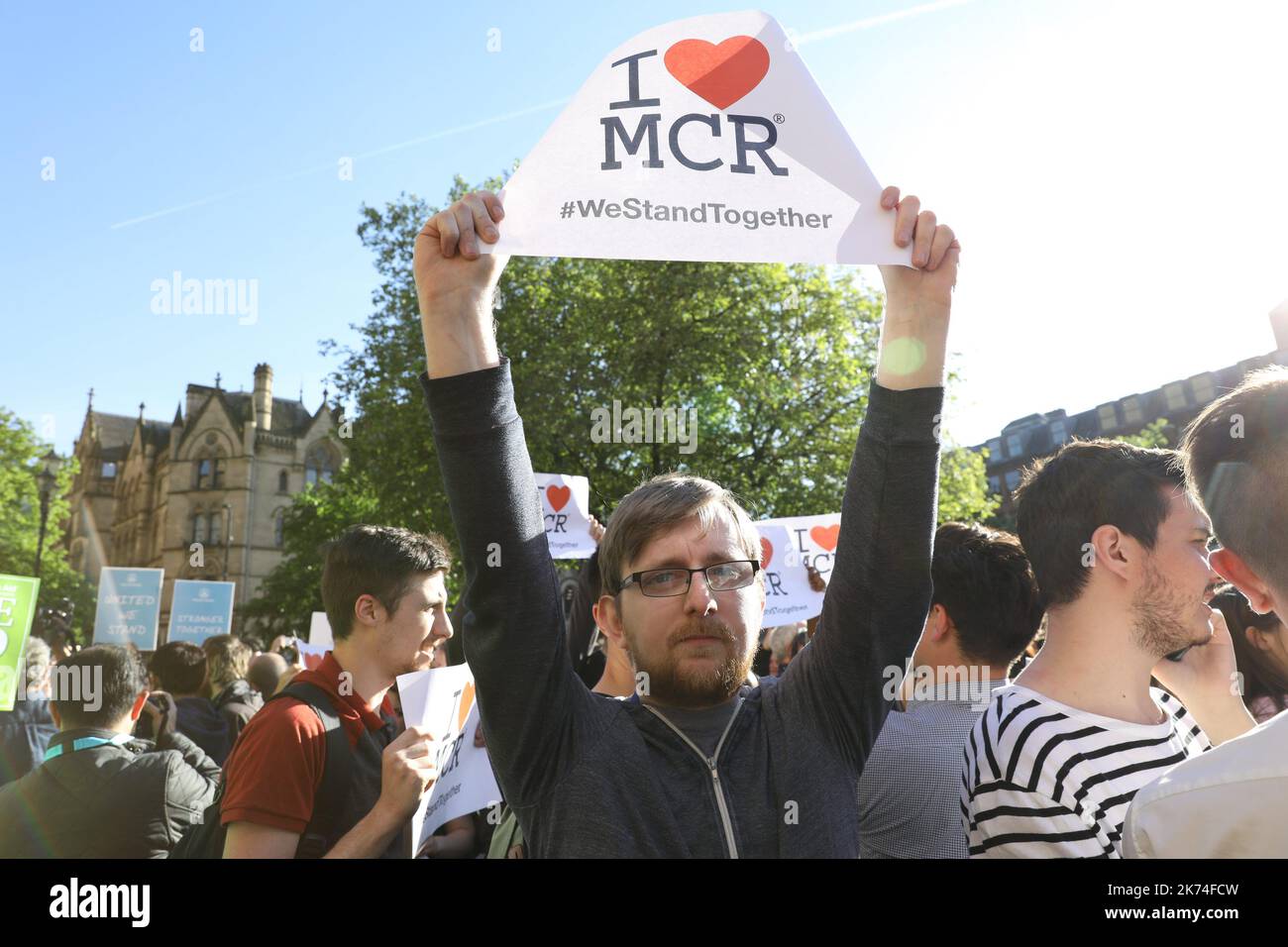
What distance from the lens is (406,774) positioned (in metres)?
2.88

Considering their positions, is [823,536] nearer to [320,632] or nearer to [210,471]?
[320,632]

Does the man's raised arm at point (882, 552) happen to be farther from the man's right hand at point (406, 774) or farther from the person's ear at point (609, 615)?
the man's right hand at point (406, 774)

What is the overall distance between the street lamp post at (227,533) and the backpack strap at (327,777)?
7058 centimetres

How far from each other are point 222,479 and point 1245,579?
260ft

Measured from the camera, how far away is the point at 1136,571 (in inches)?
104

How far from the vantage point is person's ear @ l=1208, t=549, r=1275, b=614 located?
164 cm

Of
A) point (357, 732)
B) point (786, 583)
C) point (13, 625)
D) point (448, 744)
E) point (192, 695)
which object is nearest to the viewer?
point (357, 732)

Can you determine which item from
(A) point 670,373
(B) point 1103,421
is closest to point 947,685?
(A) point 670,373

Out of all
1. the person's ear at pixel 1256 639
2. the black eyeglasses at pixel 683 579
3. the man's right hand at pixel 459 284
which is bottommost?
the person's ear at pixel 1256 639

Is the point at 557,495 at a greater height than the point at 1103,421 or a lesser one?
lesser

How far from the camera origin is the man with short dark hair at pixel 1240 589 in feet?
4.20

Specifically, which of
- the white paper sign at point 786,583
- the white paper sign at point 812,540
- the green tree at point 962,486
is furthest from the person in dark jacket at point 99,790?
the green tree at point 962,486
